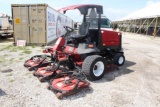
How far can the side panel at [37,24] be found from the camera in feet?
33.4

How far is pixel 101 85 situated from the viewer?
4410 millimetres

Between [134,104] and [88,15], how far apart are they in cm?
315

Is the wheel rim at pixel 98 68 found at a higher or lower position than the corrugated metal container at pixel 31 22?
lower

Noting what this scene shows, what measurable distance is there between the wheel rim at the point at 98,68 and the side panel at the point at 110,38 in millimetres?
956

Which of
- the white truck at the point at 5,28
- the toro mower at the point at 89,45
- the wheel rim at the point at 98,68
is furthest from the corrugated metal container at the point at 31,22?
the wheel rim at the point at 98,68

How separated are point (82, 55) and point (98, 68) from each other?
603mm

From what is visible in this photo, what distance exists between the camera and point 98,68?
15.7 feet

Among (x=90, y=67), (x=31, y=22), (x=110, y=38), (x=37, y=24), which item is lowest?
(x=90, y=67)

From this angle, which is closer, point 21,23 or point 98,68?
point 98,68

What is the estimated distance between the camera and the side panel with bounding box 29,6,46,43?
1017 cm

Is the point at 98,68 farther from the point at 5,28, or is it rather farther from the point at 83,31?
the point at 5,28

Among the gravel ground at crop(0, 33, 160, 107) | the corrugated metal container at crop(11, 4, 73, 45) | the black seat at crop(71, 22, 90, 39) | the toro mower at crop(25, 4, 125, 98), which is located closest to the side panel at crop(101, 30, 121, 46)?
the toro mower at crop(25, 4, 125, 98)

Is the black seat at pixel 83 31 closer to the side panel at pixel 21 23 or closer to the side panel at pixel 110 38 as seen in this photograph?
the side panel at pixel 110 38

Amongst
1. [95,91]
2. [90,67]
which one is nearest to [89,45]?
[90,67]
